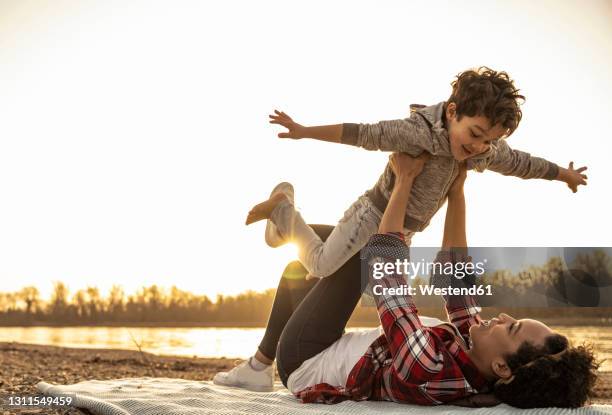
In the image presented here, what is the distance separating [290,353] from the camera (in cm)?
315

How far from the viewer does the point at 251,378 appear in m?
3.62

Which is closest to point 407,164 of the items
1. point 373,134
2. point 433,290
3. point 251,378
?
point 373,134

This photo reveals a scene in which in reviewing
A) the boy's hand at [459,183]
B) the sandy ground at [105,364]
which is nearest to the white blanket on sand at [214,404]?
the boy's hand at [459,183]

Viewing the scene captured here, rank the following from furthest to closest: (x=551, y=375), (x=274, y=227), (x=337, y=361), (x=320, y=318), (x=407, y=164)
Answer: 1. (x=274, y=227)
2. (x=407, y=164)
3. (x=320, y=318)
4. (x=337, y=361)
5. (x=551, y=375)

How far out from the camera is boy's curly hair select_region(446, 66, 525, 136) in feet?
10.6

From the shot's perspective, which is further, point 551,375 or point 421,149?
point 421,149

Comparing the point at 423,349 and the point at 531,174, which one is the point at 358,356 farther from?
the point at 531,174

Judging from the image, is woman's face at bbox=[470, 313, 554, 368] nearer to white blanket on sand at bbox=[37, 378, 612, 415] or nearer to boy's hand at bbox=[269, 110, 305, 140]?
white blanket on sand at bbox=[37, 378, 612, 415]

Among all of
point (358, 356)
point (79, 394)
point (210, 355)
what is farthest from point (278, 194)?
point (210, 355)

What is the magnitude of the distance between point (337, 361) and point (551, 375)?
1.03 meters

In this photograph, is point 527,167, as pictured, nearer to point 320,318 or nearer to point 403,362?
point 320,318

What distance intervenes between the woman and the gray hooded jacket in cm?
9

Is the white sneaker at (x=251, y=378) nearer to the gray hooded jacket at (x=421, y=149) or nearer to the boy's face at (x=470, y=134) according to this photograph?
the gray hooded jacket at (x=421, y=149)

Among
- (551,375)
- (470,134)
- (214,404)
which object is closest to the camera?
(551,375)
